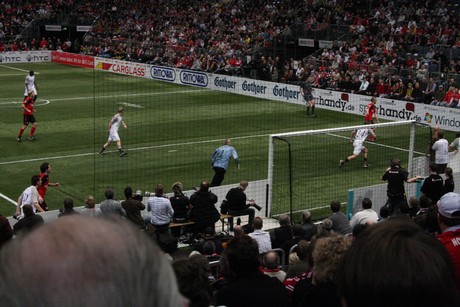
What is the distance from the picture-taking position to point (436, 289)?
1.89m

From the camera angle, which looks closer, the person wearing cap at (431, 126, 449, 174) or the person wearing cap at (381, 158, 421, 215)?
the person wearing cap at (381, 158, 421, 215)

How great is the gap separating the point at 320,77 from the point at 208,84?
→ 6.34 meters

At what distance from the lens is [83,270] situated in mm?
1399

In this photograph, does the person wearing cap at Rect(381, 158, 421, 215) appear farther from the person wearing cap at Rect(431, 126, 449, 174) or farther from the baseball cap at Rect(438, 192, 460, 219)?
the baseball cap at Rect(438, 192, 460, 219)

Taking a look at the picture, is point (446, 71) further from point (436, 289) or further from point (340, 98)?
point (436, 289)

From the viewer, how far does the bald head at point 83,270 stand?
1.38m

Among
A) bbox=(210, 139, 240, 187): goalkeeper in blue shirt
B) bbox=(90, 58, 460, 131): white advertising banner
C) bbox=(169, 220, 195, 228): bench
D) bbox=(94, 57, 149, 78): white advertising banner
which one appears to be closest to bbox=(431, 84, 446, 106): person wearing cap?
bbox=(90, 58, 460, 131): white advertising banner

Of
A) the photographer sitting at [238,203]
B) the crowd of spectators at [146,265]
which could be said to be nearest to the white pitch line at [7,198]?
the photographer sitting at [238,203]

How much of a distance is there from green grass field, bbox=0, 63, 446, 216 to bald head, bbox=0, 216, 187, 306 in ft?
52.5

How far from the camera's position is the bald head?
4.52 feet

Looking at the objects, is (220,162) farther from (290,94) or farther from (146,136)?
(290,94)

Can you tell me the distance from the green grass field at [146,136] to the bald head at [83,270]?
1599cm

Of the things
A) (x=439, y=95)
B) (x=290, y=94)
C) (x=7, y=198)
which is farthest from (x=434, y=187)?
(x=290, y=94)

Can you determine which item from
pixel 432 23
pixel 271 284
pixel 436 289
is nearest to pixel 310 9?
pixel 432 23
